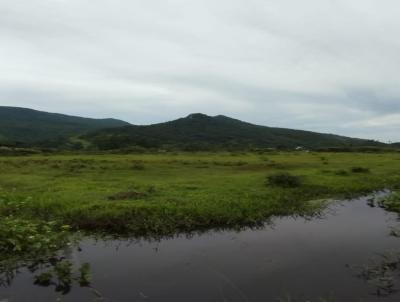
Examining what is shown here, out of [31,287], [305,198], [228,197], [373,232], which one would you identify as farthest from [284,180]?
[31,287]

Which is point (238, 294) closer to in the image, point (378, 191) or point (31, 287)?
point (31, 287)

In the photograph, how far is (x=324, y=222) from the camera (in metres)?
19.4

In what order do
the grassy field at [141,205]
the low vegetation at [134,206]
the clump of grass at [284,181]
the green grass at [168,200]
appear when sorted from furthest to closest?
the clump of grass at [284,181] → the green grass at [168,200] → the grassy field at [141,205] → the low vegetation at [134,206]

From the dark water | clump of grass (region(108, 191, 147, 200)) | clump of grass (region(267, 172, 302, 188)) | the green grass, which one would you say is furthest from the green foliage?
clump of grass (region(267, 172, 302, 188))

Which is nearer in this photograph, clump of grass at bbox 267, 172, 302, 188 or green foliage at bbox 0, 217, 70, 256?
green foliage at bbox 0, 217, 70, 256

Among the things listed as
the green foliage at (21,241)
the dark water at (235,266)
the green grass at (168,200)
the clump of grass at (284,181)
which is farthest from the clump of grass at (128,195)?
the clump of grass at (284,181)

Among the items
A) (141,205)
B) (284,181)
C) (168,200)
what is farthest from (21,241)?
(284,181)

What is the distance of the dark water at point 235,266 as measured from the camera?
11383mm

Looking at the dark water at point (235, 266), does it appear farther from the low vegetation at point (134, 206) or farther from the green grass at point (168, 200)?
the green grass at point (168, 200)

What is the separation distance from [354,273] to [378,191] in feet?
58.2

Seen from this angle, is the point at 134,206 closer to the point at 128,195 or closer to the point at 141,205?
the point at 141,205

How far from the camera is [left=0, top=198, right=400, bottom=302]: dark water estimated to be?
11.4 metres

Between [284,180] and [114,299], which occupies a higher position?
[284,180]

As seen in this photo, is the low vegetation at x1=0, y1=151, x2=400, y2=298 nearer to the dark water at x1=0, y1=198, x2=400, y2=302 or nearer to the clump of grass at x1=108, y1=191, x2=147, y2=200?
the clump of grass at x1=108, y1=191, x2=147, y2=200
